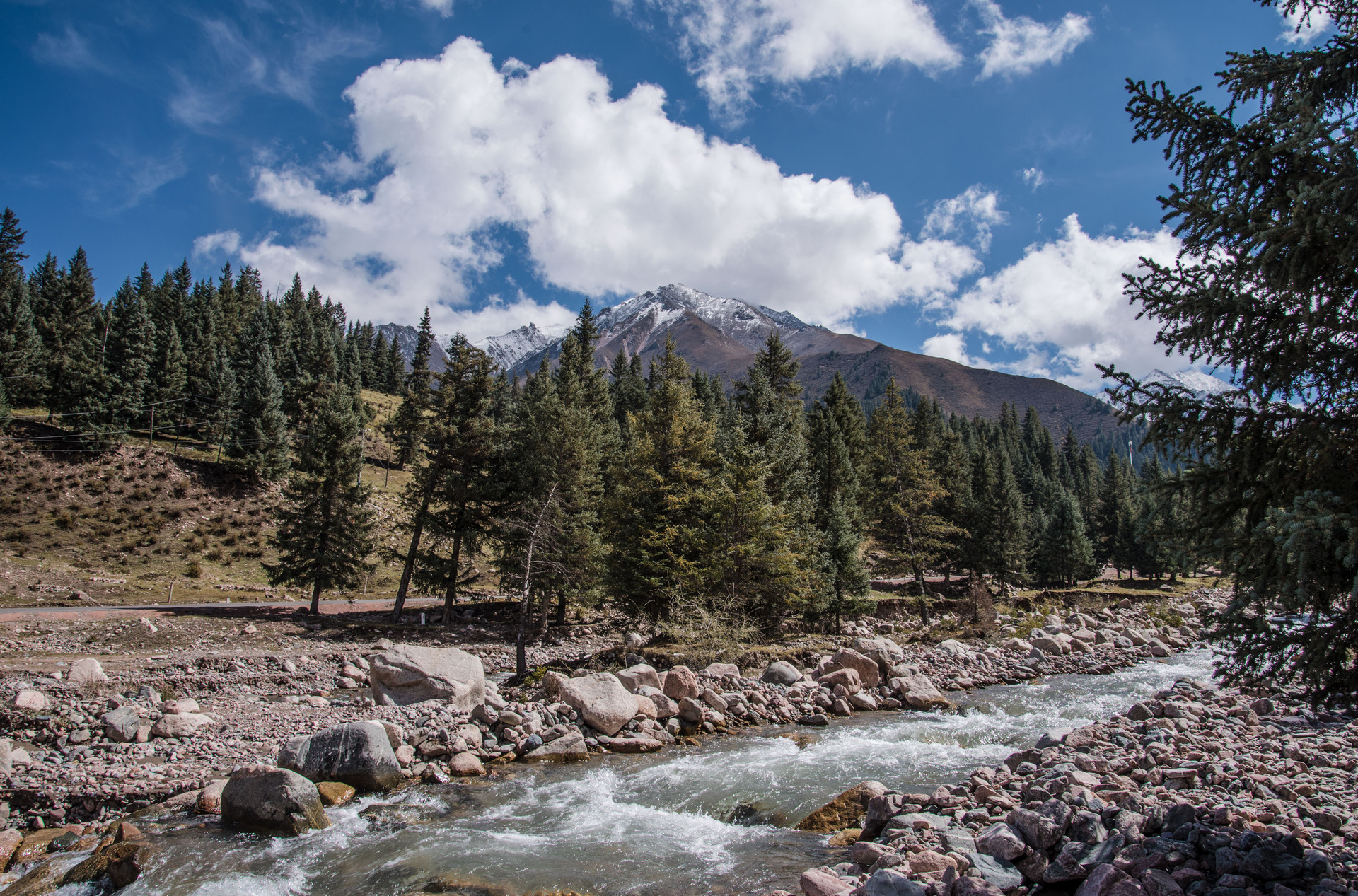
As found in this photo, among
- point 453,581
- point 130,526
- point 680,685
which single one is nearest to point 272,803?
point 680,685

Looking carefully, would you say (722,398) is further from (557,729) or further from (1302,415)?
(1302,415)

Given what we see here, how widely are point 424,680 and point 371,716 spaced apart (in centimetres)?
172

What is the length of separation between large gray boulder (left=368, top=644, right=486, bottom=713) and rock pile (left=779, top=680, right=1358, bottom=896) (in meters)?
10.4

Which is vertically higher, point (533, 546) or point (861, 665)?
point (533, 546)

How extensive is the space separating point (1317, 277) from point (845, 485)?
3625 centimetres

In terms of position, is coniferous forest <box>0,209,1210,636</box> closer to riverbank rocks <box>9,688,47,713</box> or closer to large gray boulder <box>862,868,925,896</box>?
large gray boulder <box>862,868,925,896</box>

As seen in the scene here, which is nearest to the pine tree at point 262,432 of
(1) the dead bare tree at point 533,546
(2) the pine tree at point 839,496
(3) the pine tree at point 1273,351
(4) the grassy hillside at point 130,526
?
(4) the grassy hillside at point 130,526

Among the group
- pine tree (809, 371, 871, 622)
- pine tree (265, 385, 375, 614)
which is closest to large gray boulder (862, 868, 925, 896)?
pine tree (809, 371, 871, 622)

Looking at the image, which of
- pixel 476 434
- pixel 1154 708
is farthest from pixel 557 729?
pixel 476 434

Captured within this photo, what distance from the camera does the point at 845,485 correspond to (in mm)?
41188

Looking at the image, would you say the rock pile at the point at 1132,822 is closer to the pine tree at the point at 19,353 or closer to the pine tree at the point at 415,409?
the pine tree at the point at 415,409

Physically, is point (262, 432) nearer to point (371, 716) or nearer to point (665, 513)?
point (665, 513)

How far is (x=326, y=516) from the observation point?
32750 mm

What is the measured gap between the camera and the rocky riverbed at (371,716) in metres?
11.2
